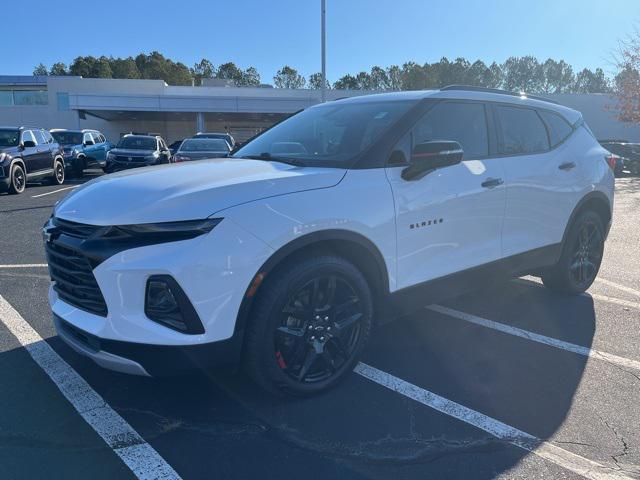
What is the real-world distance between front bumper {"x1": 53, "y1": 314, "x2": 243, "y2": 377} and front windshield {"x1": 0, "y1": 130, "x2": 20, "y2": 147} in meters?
14.0

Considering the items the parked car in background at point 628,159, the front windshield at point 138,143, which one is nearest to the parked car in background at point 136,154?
the front windshield at point 138,143

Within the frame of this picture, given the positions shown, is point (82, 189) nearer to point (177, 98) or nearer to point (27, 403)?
point (27, 403)

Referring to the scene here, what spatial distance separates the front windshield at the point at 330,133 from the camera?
11.9ft

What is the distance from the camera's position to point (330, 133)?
13.2 ft

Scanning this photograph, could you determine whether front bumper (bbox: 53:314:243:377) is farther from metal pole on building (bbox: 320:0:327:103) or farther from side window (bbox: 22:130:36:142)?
metal pole on building (bbox: 320:0:327:103)

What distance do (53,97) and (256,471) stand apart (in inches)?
2036

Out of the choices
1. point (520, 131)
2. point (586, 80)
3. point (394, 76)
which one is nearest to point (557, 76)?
point (586, 80)

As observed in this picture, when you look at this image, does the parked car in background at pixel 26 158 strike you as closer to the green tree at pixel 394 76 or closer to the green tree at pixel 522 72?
the green tree at pixel 394 76

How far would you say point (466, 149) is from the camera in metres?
4.05

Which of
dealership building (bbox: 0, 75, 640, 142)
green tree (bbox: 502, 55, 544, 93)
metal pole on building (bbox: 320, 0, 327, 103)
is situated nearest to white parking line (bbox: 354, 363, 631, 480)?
metal pole on building (bbox: 320, 0, 327, 103)

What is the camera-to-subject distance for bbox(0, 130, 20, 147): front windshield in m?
14.4

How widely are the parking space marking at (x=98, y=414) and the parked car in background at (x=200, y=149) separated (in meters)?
10.1

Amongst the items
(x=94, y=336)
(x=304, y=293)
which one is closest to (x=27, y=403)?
(x=94, y=336)

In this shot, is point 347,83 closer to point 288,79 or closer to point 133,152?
point 288,79
